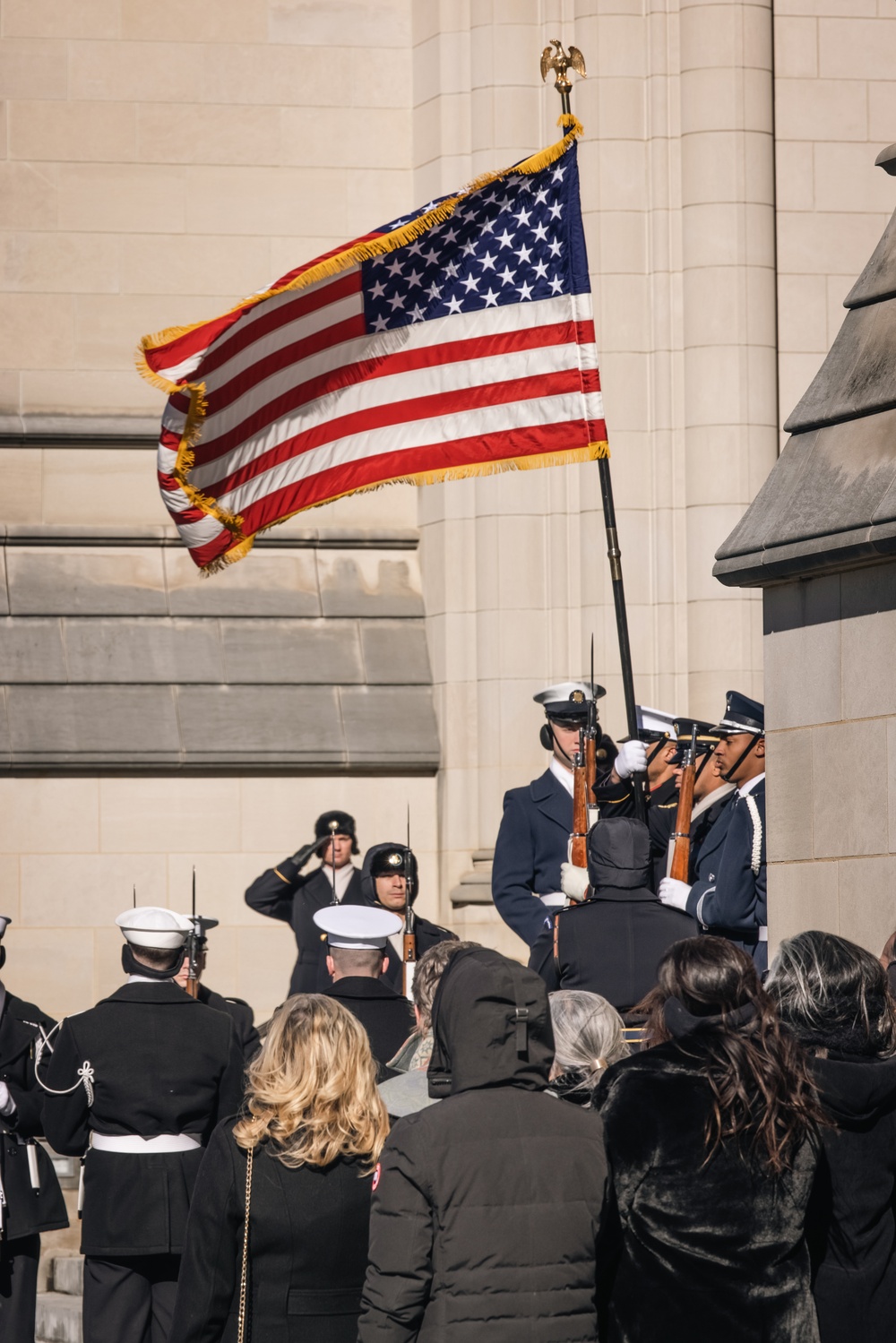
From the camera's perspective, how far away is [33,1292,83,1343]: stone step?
8297 mm

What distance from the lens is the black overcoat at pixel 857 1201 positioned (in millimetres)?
4492

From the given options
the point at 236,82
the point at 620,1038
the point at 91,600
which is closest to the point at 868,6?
the point at 236,82

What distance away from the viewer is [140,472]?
40.5 feet

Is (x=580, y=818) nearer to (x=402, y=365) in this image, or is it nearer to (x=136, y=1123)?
(x=402, y=365)

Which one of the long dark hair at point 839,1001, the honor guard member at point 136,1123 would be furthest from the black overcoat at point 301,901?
the long dark hair at point 839,1001

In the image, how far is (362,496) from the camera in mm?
12547

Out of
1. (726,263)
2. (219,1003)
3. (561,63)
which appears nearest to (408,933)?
(219,1003)

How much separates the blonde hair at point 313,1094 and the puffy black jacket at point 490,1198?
1.74 ft

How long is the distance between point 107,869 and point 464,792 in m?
2.09

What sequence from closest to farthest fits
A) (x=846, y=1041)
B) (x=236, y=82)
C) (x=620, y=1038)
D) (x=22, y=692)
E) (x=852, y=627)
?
(x=846, y=1041) < (x=620, y=1038) < (x=852, y=627) < (x=22, y=692) < (x=236, y=82)

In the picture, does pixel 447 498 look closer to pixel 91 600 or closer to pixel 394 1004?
pixel 91 600

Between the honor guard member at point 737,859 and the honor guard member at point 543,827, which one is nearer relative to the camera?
the honor guard member at point 737,859

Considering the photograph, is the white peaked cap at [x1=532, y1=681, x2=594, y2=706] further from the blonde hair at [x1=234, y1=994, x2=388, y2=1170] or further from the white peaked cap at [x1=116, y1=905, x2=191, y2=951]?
the blonde hair at [x1=234, y1=994, x2=388, y2=1170]

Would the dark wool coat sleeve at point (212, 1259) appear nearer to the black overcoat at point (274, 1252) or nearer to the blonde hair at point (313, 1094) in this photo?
the black overcoat at point (274, 1252)
